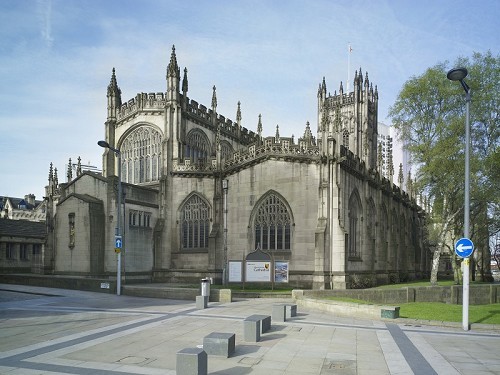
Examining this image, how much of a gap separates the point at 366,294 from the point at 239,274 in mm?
8782

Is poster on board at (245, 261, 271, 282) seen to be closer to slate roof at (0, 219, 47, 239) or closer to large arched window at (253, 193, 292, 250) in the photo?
large arched window at (253, 193, 292, 250)

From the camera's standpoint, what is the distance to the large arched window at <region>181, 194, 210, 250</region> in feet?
125

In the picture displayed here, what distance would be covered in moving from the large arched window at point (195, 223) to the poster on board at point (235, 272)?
21.6 feet

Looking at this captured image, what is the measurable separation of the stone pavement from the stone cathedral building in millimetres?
12193

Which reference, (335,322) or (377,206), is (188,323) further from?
(377,206)

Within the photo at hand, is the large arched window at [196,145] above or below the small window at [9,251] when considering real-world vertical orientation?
above

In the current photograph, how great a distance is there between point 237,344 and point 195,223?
2553 cm

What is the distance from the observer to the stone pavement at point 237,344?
36.2 feet

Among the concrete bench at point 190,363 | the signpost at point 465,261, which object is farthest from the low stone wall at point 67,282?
the concrete bench at point 190,363

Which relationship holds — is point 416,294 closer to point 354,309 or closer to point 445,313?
point 445,313

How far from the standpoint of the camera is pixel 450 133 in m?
34.4

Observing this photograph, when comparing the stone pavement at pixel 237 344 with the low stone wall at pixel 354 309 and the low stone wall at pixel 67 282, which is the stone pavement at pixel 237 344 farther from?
the low stone wall at pixel 67 282

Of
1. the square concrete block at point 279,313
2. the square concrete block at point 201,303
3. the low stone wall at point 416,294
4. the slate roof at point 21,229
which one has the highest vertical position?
the slate roof at point 21,229

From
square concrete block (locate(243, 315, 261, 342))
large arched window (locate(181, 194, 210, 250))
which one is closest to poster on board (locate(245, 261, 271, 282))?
large arched window (locate(181, 194, 210, 250))
